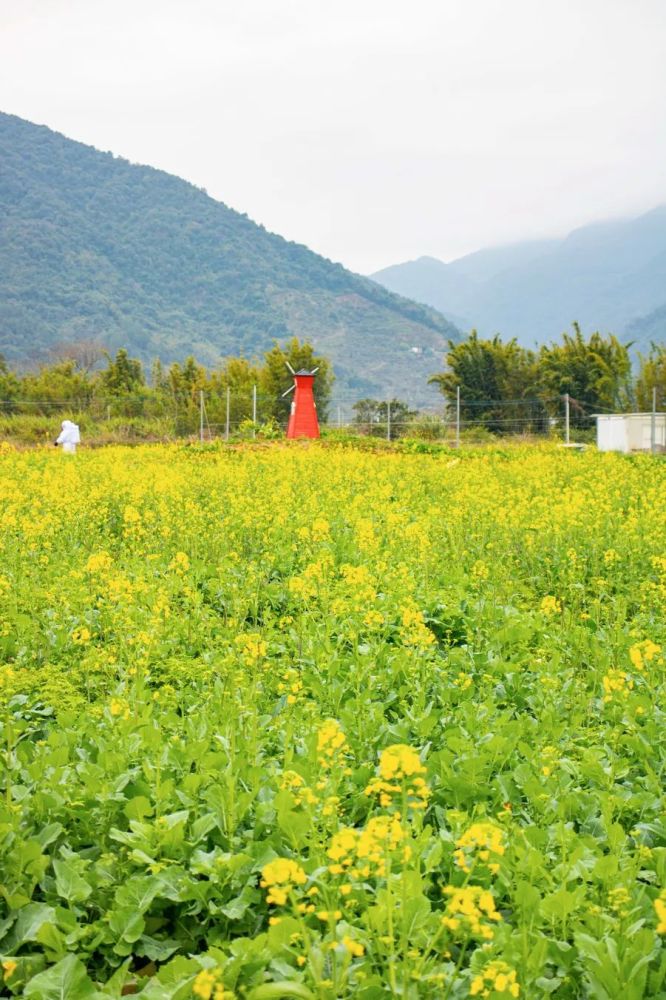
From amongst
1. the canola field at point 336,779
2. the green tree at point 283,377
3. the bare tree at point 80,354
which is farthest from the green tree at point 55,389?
the bare tree at point 80,354

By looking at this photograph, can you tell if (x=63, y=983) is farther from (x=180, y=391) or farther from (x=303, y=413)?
(x=180, y=391)

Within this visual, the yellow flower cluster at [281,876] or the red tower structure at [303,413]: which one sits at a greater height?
the red tower structure at [303,413]

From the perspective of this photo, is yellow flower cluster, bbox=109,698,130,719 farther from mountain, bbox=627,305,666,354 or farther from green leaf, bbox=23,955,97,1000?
mountain, bbox=627,305,666,354

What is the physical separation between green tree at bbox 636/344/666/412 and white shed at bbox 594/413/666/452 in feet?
13.8

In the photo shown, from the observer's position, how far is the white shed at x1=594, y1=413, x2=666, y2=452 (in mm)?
21472

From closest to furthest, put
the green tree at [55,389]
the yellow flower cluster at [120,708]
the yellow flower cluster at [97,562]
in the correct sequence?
the yellow flower cluster at [120,708], the yellow flower cluster at [97,562], the green tree at [55,389]

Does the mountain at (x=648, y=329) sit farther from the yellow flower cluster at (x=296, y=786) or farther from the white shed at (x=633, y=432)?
the yellow flower cluster at (x=296, y=786)

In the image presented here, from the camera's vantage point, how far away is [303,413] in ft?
83.5

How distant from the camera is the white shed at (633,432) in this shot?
21.5 meters

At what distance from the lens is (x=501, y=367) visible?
33.1 m

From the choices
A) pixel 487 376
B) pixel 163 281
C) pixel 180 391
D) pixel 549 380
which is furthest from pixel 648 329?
pixel 180 391

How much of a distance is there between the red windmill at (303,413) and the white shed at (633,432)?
25.3 ft

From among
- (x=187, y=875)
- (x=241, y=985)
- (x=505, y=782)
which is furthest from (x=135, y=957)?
(x=505, y=782)

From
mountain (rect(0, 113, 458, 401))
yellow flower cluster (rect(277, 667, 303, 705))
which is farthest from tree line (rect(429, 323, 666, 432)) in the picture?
mountain (rect(0, 113, 458, 401))
